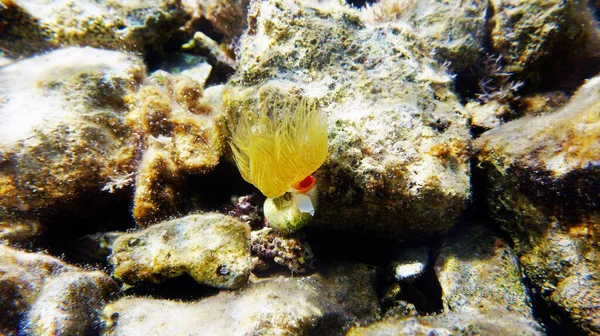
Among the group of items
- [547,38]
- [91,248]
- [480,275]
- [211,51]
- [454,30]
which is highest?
[547,38]

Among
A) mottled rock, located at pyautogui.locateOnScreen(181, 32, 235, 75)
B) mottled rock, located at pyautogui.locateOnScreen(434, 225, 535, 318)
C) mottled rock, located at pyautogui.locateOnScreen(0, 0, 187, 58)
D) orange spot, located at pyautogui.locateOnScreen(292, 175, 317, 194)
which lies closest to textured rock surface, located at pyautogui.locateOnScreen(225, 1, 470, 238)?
orange spot, located at pyautogui.locateOnScreen(292, 175, 317, 194)

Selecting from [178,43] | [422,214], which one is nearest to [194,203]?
[422,214]

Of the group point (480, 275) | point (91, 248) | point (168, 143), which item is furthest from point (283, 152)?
point (91, 248)

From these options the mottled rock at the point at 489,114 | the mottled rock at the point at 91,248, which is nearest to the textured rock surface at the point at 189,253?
the mottled rock at the point at 91,248

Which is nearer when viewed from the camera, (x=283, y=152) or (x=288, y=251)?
(x=283, y=152)

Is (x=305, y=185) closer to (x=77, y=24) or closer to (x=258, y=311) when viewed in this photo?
(x=258, y=311)
